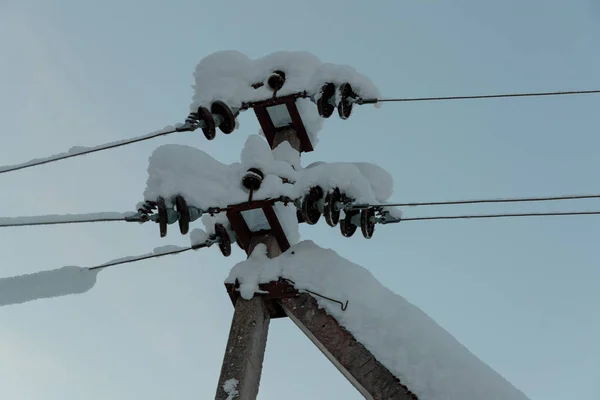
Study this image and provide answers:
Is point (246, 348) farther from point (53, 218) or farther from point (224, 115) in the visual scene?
point (224, 115)

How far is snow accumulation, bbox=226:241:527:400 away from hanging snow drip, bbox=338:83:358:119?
114cm

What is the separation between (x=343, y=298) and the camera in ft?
15.1

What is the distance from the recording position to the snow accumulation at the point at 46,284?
4383mm

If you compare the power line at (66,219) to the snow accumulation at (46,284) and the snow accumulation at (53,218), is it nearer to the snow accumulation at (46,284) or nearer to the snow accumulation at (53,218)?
the snow accumulation at (53,218)

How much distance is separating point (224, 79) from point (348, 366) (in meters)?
2.77

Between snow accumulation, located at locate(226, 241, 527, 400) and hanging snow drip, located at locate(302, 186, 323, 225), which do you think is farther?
hanging snow drip, located at locate(302, 186, 323, 225)

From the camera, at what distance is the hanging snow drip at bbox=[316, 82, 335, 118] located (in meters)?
5.48

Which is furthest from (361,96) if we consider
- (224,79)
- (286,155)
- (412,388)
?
(412,388)

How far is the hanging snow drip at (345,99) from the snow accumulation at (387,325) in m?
1.14

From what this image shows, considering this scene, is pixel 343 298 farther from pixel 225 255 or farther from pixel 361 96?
pixel 361 96

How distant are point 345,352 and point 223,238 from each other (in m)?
1.39

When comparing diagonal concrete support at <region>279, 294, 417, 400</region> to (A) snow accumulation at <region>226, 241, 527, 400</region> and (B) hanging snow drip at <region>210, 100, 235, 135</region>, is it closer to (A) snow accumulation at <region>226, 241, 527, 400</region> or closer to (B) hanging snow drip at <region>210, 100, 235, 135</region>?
(A) snow accumulation at <region>226, 241, 527, 400</region>

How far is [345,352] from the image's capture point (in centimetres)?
435

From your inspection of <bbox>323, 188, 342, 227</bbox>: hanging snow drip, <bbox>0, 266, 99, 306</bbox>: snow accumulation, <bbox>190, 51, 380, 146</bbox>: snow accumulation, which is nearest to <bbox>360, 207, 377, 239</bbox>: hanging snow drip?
<bbox>323, 188, 342, 227</bbox>: hanging snow drip
